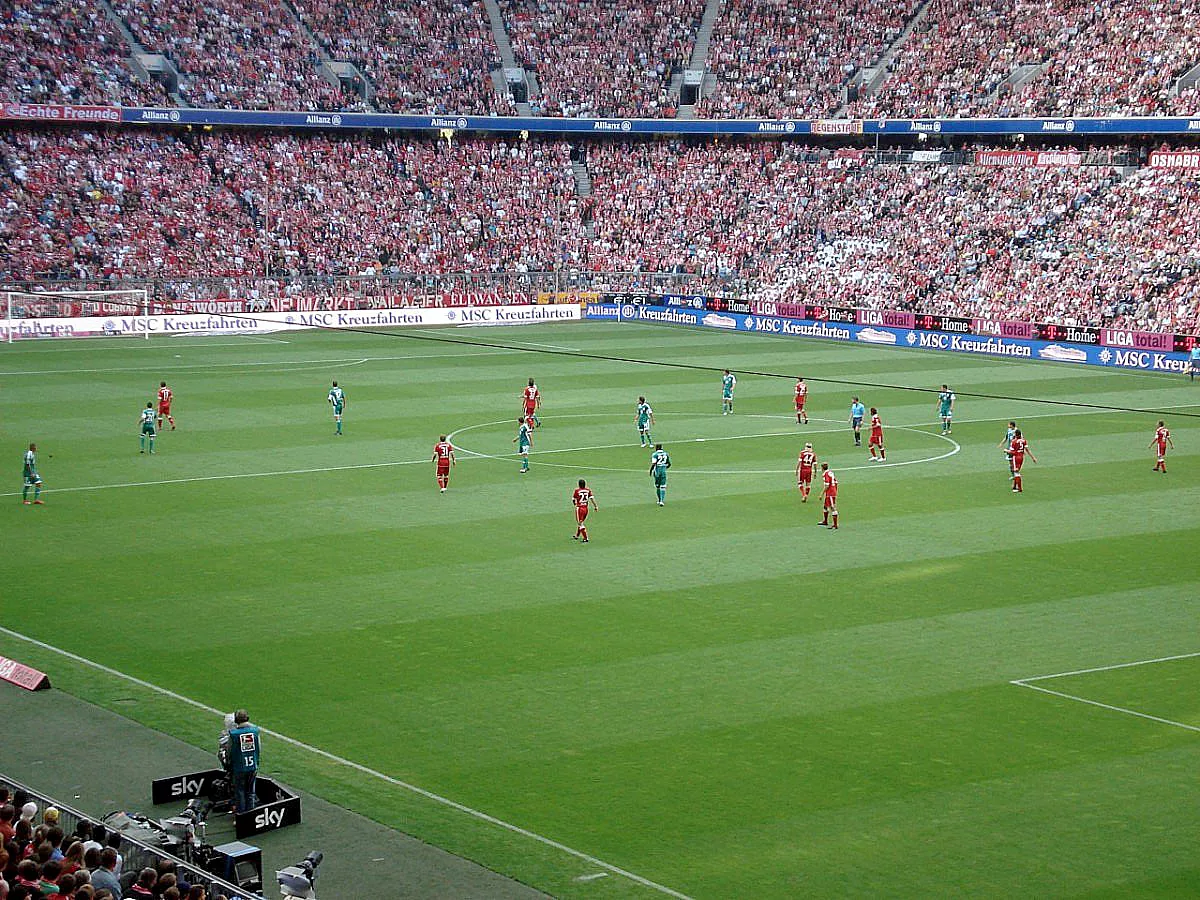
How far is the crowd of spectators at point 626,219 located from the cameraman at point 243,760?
5134 cm

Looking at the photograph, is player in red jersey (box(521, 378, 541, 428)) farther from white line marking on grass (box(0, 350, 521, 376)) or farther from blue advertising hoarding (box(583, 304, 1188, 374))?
blue advertising hoarding (box(583, 304, 1188, 374))

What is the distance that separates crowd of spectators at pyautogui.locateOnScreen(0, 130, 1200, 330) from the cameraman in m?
51.3

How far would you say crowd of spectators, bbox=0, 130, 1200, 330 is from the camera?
66.8 metres

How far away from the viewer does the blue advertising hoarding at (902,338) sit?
5897 cm

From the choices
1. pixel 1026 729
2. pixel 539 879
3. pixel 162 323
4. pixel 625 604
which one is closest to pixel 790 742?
pixel 1026 729

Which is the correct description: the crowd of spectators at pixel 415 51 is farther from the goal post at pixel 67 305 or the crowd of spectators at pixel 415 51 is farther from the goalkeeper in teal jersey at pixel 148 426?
the goalkeeper in teal jersey at pixel 148 426

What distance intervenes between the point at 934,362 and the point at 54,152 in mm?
42685

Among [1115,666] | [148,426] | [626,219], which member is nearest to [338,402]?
[148,426]

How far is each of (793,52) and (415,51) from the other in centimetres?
2108

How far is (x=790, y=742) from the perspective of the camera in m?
17.9

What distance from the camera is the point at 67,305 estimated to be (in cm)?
6588

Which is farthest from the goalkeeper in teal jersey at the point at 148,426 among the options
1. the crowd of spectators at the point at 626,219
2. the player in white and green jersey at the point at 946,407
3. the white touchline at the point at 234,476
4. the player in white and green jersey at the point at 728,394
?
the crowd of spectators at the point at 626,219

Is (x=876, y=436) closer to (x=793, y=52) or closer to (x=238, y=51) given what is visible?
(x=793, y=52)

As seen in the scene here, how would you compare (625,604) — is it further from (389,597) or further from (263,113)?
(263,113)
